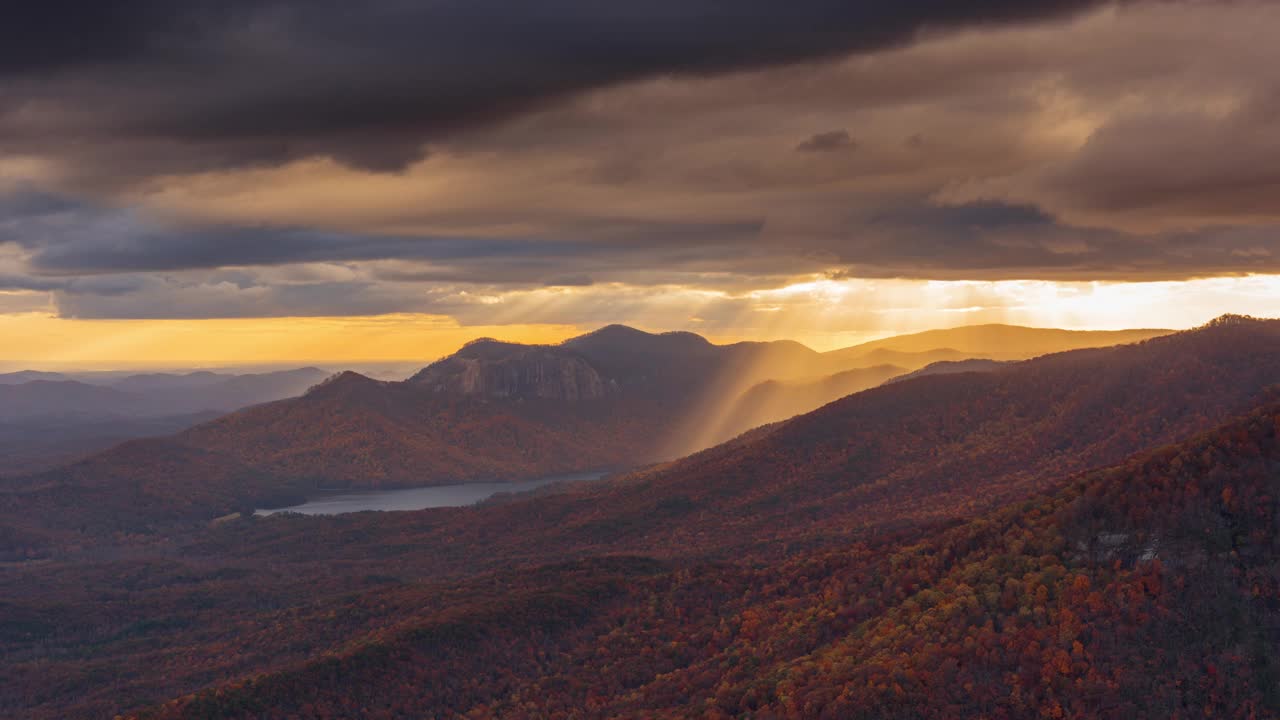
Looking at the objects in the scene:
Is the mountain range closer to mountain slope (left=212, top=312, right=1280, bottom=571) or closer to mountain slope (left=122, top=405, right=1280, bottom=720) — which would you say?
mountain slope (left=122, top=405, right=1280, bottom=720)

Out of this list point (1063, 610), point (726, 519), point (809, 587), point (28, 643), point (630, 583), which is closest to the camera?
point (1063, 610)

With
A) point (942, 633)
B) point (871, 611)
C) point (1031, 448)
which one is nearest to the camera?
point (942, 633)

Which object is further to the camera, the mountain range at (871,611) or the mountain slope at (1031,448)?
the mountain slope at (1031,448)

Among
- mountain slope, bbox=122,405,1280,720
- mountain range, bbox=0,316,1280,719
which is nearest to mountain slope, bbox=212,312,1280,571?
mountain range, bbox=0,316,1280,719

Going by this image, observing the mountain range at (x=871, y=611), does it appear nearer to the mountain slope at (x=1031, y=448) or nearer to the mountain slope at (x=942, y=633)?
the mountain slope at (x=942, y=633)

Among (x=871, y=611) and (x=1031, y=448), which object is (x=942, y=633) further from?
(x=1031, y=448)

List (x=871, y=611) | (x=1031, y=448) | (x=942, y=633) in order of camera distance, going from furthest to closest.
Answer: (x=1031, y=448) < (x=871, y=611) < (x=942, y=633)

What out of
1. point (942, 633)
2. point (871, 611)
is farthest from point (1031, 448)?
point (942, 633)

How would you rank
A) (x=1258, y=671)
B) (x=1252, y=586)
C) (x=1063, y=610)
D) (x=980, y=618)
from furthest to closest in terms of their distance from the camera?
(x=980, y=618)
(x=1063, y=610)
(x=1252, y=586)
(x=1258, y=671)

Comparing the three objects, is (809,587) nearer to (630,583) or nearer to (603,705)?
(603,705)

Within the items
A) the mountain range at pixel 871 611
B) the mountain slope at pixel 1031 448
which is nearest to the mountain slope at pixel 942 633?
the mountain range at pixel 871 611

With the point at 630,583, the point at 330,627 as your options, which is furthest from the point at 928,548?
the point at 330,627
